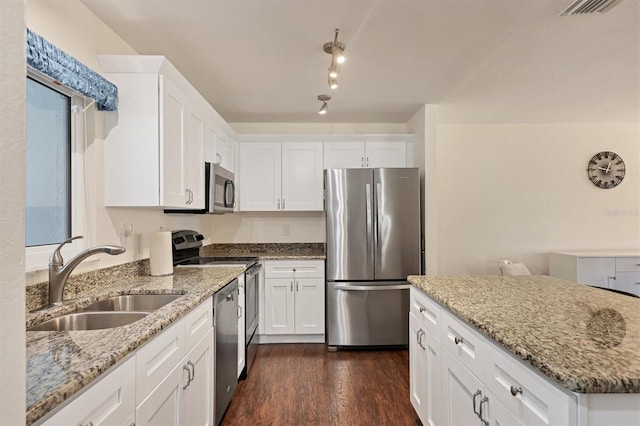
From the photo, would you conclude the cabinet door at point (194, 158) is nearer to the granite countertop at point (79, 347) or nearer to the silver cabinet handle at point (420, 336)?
the granite countertop at point (79, 347)

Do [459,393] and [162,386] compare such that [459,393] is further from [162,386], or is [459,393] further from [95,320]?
[95,320]

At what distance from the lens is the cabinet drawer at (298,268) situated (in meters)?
3.41

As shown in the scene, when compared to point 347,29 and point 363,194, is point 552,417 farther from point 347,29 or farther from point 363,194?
point 363,194

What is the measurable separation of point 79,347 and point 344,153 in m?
3.06

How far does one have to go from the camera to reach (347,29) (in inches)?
78.9

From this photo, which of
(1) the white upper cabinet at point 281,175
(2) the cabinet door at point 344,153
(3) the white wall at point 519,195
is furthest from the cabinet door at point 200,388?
(3) the white wall at point 519,195

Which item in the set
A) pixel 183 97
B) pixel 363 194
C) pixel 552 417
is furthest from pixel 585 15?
pixel 183 97

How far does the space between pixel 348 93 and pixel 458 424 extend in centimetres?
262

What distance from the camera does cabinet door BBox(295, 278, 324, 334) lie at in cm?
342

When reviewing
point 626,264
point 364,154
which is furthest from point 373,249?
point 626,264

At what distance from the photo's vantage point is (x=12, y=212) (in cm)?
A: 50

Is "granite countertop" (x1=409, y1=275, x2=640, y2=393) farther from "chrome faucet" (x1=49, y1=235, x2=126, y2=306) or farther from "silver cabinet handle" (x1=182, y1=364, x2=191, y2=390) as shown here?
"chrome faucet" (x1=49, y1=235, x2=126, y2=306)

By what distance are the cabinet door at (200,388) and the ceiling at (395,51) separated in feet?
5.95

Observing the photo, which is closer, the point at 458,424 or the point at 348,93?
the point at 458,424
